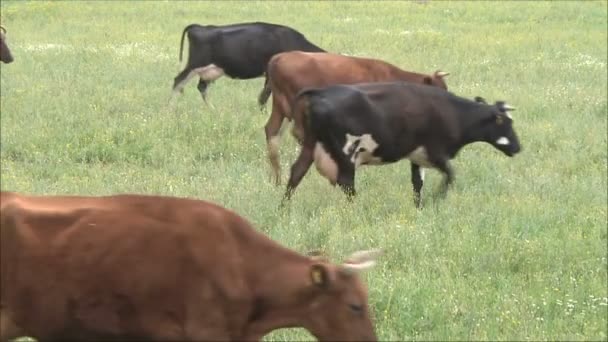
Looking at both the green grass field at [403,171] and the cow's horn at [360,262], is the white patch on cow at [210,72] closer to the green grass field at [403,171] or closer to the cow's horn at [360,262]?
the green grass field at [403,171]

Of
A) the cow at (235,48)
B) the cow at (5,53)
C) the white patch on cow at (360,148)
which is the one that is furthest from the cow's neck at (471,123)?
the cow at (5,53)

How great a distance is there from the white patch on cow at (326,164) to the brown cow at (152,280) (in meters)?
4.46

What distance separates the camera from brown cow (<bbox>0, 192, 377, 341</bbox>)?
4.29 m

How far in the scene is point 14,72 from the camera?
16.3m

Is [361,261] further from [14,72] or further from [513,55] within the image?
[513,55]

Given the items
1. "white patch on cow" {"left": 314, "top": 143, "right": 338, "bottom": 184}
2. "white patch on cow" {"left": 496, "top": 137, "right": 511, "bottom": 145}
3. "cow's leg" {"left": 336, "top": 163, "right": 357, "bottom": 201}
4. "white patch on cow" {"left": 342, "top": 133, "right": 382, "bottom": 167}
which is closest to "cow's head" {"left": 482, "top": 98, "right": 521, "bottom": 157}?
"white patch on cow" {"left": 496, "top": 137, "right": 511, "bottom": 145}

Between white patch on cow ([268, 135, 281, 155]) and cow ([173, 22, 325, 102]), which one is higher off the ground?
white patch on cow ([268, 135, 281, 155])

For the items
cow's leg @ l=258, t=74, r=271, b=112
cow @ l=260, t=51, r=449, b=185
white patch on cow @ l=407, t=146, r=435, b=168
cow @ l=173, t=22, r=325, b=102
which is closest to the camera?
white patch on cow @ l=407, t=146, r=435, b=168

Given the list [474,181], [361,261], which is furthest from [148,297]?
[474,181]

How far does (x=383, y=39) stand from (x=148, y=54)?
17.6ft

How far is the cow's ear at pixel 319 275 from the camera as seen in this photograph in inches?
173

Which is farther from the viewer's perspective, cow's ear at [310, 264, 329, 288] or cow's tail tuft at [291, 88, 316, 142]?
cow's tail tuft at [291, 88, 316, 142]

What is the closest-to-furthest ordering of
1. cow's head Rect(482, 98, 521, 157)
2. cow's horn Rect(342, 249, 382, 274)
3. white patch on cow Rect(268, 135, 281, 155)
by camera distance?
1. cow's horn Rect(342, 249, 382, 274)
2. cow's head Rect(482, 98, 521, 157)
3. white patch on cow Rect(268, 135, 281, 155)

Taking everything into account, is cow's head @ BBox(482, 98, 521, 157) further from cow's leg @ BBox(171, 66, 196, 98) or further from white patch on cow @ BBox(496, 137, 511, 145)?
cow's leg @ BBox(171, 66, 196, 98)
